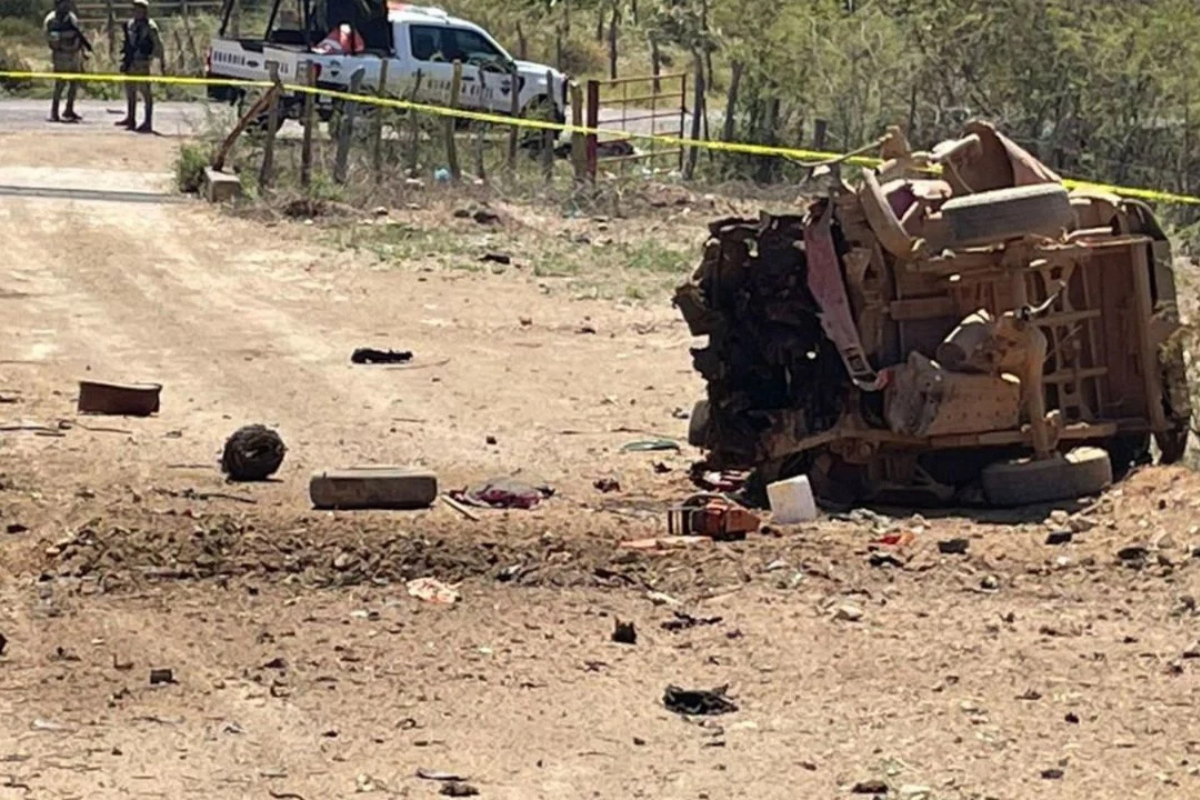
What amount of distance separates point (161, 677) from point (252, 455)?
10.8 feet

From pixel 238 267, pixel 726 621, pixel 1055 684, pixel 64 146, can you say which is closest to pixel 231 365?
pixel 238 267

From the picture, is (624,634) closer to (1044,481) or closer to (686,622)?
(686,622)

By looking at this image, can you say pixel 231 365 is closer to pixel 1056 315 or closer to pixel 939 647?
pixel 1056 315

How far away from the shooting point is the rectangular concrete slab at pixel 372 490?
9102mm

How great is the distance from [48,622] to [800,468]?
3.72 meters

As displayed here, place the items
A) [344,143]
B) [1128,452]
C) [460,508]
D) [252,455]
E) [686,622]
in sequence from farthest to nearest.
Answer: [344,143] < [1128,452] < [252,455] < [460,508] < [686,622]

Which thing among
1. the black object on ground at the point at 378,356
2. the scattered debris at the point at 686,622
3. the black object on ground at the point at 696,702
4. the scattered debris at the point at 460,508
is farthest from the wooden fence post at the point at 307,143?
the black object on ground at the point at 696,702

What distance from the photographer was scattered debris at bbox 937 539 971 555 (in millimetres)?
8547

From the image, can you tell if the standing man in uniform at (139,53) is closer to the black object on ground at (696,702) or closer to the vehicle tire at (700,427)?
the vehicle tire at (700,427)

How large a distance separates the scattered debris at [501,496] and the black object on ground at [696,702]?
2895mm

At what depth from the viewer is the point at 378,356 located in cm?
1445

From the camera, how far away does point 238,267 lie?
61.8ft

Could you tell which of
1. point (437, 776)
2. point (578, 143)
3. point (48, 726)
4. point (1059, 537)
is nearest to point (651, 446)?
point (1059, 537)

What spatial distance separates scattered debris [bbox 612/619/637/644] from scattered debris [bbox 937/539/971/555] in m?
1.66
